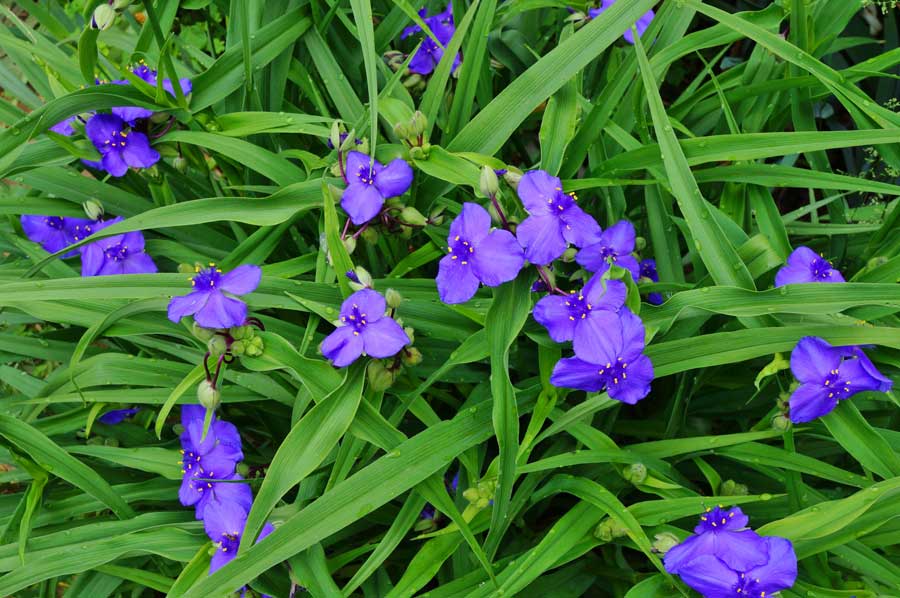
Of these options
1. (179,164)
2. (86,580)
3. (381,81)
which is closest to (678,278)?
(381,81)

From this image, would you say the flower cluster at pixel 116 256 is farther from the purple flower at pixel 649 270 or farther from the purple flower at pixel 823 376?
the purple flower at pixel 823 376

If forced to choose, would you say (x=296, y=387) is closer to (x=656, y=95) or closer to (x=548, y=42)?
(x=656, y=95)

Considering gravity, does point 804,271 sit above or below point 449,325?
below

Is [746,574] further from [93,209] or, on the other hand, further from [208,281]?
[93,209]

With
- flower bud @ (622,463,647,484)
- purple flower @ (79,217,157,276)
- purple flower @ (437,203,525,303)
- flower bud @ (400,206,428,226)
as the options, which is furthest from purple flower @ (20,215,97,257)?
flower bud @ (622,463,647,484)

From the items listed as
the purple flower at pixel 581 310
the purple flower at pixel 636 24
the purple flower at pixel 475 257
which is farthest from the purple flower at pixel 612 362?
the purple flower at pixel 636 24

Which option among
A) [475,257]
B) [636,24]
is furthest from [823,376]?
[636,24]
